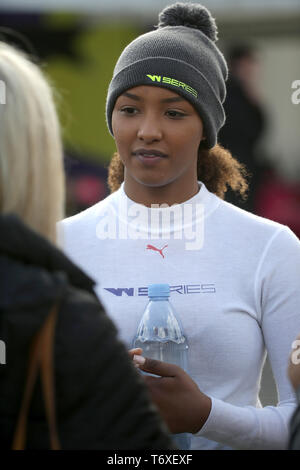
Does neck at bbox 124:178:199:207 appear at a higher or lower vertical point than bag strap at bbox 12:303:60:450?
higher

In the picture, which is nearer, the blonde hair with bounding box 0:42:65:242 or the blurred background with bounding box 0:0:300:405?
the blonde hair with bounding box 0:42:65:242

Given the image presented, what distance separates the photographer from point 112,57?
8.89 meters

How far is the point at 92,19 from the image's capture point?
879cm

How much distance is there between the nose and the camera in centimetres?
266

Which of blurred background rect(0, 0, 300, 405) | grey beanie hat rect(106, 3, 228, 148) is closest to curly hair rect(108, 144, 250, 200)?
grey beanie hat rect(106, 3, 228, 148)

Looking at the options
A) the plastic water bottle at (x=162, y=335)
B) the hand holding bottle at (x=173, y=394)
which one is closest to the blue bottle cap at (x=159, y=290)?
the plastic water bottle at (x=162, y=335)

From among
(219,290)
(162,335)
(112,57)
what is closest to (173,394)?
(162,335)

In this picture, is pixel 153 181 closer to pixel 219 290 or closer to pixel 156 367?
pixel 219 290

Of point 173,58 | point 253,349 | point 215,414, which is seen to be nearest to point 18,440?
point 215,414

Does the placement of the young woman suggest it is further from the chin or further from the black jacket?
the black jacket

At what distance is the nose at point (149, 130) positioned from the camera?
266 centimetres

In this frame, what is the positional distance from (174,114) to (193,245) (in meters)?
0.43
